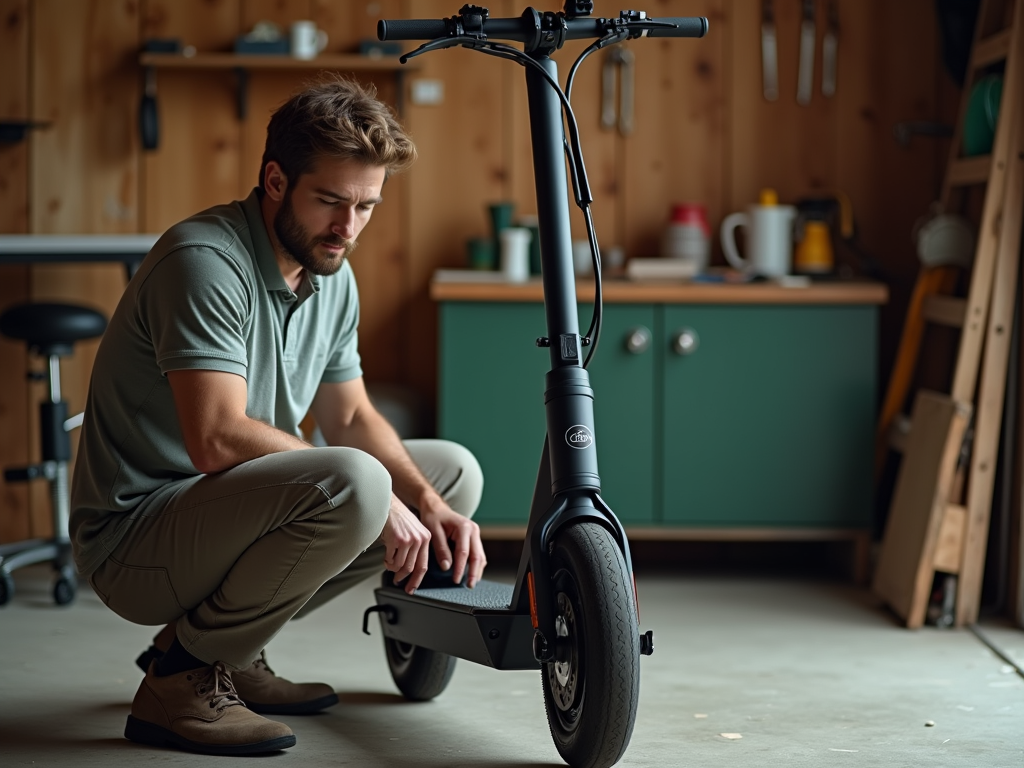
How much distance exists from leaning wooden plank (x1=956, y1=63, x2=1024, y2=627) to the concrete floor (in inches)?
5.4

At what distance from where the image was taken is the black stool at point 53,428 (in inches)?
123

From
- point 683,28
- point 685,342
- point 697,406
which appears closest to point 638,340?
point 685,342

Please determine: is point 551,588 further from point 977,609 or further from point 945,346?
point 945,346

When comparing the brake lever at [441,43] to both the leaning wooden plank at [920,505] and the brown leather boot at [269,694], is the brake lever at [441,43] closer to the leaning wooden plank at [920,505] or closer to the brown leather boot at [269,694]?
the brown leather boot at [269,694]

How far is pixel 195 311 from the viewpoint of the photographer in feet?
6.00

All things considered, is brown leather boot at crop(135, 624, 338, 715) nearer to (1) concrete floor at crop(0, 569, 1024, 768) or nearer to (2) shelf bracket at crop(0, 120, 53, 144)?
(1) concrete floor at crop(0, 569, 1024, 768)

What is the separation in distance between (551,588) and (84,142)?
259cm

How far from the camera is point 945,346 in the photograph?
135 inches

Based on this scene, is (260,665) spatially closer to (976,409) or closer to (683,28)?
(683,28)

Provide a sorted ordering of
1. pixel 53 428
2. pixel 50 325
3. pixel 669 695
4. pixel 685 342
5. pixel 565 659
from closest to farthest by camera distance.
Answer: pixel 565 659 < pixel 669 695 < pixel 50 325 < pixel 53 428 < pixel 685 342

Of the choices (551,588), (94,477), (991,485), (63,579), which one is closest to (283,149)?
(94,477)

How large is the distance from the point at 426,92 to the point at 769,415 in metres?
1.41

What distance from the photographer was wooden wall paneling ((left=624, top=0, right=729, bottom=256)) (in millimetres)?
3750

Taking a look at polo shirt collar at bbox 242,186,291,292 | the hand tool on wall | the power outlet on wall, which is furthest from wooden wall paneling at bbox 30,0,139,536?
polo shirt collar at bbox 242,186,291,292
